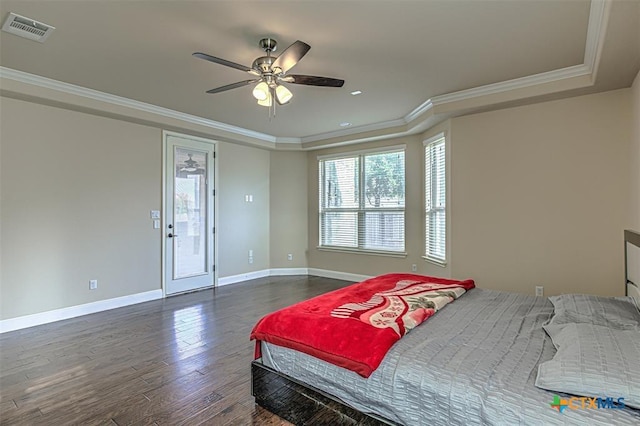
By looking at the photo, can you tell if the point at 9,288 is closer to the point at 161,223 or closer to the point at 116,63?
the point at 161,223

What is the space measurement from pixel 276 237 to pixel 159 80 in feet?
12.5

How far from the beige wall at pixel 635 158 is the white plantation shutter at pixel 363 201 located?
2.90m

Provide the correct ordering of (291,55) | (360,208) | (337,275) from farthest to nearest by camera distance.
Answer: (337,275) → (360,208) → (291,55)

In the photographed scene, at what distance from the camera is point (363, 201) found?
6.10 metres

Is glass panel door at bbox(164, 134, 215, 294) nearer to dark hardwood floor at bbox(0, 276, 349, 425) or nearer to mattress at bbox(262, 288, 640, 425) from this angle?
dark hardwood floor at bbox(0, 276, 349, 425)

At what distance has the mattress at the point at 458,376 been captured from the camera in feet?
4.10

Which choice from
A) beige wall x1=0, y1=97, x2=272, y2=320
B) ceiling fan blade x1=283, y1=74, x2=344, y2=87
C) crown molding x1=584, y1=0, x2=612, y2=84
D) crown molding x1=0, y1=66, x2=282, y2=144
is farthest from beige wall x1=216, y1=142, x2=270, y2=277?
crown molding x1=584, y1=0, x2=612, y2=84

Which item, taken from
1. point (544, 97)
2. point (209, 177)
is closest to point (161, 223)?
point (209, 177)

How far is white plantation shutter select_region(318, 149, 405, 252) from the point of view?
5734mm

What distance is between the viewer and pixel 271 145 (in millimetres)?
6418

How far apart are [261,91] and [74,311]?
368cm

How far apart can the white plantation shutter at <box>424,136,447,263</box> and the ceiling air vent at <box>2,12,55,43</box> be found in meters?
4.46

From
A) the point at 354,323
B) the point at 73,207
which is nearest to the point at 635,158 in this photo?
the point at 354,323

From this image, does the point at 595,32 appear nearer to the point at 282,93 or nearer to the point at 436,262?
the point at 282,93
